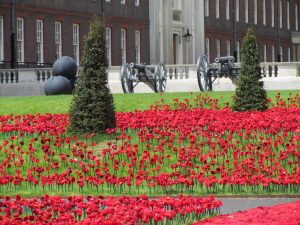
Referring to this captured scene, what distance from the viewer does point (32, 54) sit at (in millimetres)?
51844

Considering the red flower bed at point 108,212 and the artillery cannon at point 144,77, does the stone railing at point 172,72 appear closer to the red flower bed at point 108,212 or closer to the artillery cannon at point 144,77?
the artillery cannon at point 144,77

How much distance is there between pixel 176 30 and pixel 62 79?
31748 mm

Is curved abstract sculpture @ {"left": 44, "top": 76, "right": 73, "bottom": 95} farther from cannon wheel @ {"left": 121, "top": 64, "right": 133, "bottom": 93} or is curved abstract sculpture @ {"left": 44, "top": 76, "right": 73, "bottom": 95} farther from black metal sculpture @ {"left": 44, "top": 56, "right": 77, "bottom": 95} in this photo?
cannon wheel @ {"left": 121, "top": 64, "right": 133, "bottom": 93}

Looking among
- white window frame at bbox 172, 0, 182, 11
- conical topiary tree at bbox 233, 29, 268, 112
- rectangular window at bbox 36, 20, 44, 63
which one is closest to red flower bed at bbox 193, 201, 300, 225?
conical topiary tree at bbox 233, 29, 268, 112

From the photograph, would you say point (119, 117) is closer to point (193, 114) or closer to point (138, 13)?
point (193, 114)

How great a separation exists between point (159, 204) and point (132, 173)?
4.87m

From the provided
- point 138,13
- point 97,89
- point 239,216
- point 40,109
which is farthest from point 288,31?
point 239,216

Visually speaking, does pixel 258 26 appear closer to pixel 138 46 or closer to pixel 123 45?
pixel 138 46

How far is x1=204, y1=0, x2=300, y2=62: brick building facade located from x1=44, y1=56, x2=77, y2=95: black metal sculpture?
114 feet

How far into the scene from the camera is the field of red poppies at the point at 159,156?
16.2 meters

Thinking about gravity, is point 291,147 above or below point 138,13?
below

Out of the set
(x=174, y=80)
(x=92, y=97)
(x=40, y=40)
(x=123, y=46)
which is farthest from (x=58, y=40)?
(x=92, y=97)

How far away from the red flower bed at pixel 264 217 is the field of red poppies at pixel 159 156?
2.96m

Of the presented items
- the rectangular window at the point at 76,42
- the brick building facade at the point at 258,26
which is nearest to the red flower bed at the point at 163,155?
the rectangular window at the point at 76,42
